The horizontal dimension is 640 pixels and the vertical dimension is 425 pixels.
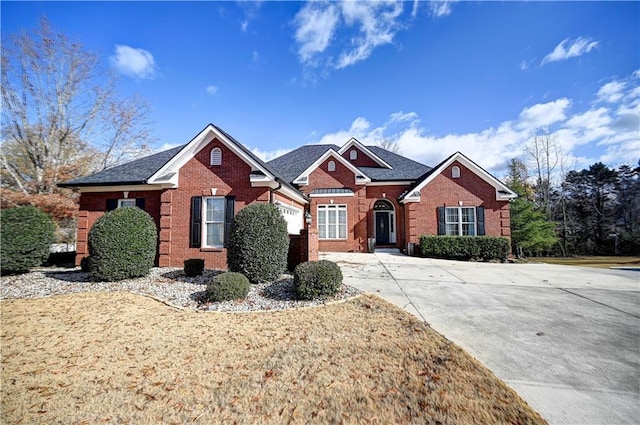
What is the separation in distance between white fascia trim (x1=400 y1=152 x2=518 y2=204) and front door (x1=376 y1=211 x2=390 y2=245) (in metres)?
3.30

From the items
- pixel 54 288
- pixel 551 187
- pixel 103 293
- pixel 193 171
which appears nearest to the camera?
pixel 103 293

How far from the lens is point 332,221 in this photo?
58.7 ft

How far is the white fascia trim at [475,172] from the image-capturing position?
1562 centimetres

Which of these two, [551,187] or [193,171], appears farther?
[551,187]

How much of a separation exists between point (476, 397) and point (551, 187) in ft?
122

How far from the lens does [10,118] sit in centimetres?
1758

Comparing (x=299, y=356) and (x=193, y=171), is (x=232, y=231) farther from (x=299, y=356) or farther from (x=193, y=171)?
(x=299, y=356)

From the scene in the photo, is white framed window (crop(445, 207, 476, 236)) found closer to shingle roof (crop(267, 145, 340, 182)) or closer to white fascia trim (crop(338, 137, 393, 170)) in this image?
white fascia trim (crop(338, 137, 393, 170))

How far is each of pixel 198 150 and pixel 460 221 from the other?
1495cm

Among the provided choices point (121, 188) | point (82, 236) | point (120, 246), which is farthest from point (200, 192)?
point (82, 236)

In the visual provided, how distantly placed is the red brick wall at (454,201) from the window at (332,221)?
4.35 meters

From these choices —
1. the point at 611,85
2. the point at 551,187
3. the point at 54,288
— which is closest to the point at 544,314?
the point at 54,288

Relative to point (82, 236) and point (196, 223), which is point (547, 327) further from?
point (82, 236)

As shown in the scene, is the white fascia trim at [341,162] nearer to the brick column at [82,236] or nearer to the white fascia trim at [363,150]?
the white fascia trim at [363,150]
